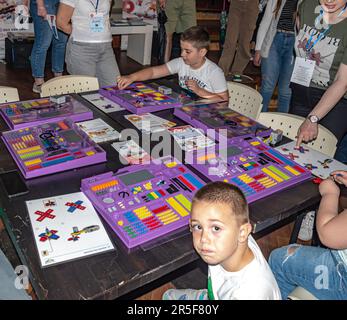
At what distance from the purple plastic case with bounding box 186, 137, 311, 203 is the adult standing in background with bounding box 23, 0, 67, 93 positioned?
8.66ft

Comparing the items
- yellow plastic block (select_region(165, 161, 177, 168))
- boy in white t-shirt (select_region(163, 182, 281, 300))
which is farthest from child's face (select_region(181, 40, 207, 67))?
boy in white t-shirt (select_region(163, 182, 281, 300))

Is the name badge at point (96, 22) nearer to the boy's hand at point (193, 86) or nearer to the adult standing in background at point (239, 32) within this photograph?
the boy's hand at point (193, 86)

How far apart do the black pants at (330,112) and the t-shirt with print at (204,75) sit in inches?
19.0

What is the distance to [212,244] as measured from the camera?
3.78ft

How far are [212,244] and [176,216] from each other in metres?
0.26

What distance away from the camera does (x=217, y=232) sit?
115 centimetres

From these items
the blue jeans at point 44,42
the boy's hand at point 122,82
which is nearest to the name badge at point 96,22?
the boy's hand at point 122,82

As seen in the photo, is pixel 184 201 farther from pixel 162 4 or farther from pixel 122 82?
pixel 162 4

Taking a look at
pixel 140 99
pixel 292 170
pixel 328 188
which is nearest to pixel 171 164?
pixel 292 170

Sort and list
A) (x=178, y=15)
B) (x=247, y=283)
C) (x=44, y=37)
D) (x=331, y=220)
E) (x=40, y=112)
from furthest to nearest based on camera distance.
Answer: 1. (x=178, y=15)
2. (x=44, y=37)
3. (x=40, y=112)
4. (x=331, y=220)
5. (x=247, y=283)

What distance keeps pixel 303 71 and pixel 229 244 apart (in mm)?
1657

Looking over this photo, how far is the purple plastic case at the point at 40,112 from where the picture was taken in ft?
6.41

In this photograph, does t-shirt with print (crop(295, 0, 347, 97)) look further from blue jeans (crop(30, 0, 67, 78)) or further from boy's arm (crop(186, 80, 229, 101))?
blue jeans (crop(30, 0, 67, 78))
